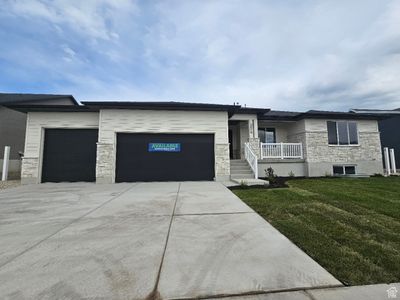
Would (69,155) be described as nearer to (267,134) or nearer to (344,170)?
(267,134)

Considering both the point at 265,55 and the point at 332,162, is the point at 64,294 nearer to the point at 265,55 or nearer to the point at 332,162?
the point at 265,55

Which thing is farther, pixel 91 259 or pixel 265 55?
pixel 265 55

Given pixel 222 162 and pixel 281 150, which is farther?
pixel 281 150

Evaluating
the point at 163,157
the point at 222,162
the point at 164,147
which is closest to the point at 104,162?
the point at 163,157

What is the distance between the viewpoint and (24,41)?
10031 mm

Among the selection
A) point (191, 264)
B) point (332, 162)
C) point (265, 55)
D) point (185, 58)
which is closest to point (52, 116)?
point (185, 58)

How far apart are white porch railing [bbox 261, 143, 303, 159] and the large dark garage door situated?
382 centimetres

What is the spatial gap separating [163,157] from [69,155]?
17.5 ft

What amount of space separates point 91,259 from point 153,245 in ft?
2.74

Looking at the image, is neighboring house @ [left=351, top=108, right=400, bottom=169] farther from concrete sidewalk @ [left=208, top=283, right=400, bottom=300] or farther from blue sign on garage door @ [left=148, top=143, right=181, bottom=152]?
concrete sidewalk @ [left=208, top=283, right=400, bottom=300]

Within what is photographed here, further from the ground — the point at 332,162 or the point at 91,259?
the point at 332,162

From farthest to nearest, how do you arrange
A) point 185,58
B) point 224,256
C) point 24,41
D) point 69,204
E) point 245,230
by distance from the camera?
point 185,58 → point 24,41 → point 69,204 → point 245,230 → point 224,256

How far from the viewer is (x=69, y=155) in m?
10.5

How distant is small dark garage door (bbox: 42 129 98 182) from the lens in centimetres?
1037
